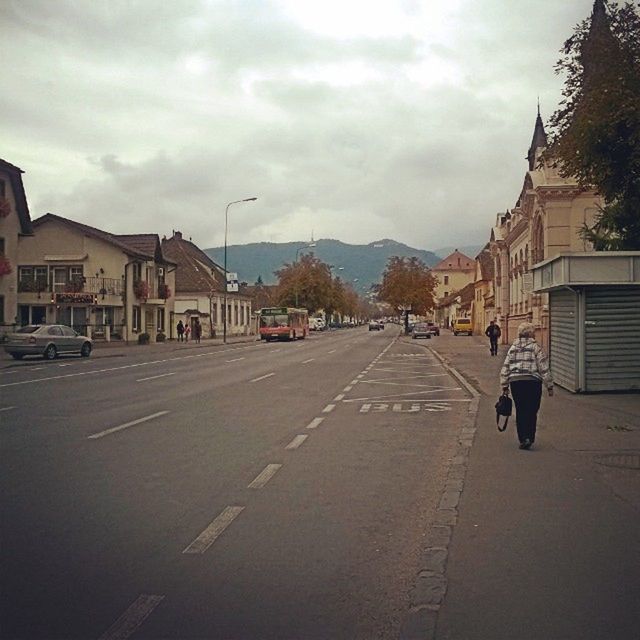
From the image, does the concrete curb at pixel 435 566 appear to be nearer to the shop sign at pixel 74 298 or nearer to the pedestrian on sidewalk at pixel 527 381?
the pedestrian on sidewalk at pixel 527 381

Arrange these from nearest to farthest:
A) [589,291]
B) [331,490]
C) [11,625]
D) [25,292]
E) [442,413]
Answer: [11,625] < [331,490] < [442,413] < [589,291] < [25,292]

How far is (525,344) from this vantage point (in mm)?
10883

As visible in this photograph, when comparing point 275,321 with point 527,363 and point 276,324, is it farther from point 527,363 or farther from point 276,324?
point 527,363

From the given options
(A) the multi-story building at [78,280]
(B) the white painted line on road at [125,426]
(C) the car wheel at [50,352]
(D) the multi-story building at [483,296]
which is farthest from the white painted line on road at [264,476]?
(D) the multi-story building at [483,296]

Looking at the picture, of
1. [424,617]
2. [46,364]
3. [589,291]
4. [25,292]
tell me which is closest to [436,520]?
[424,617]

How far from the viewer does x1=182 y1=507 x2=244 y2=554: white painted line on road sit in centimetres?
614

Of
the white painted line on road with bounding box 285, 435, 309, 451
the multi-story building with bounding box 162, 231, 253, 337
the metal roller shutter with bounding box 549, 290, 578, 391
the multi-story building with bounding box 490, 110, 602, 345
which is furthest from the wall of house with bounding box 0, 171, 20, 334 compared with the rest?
the white painted line on road with bounding box 285, 435, 309, 451

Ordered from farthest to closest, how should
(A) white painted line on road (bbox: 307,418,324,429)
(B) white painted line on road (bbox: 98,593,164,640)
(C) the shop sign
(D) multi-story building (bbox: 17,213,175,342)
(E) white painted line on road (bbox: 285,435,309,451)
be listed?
(D) multi-story building (bbox: 17,213,175,342)
(C) the shop sign
(A) white painted line on road (bbox: 307,418,324,429)
(E) white painted line on road (bbox: 285,435,309,451)
(B) white painted line on road (bbox: 98,593,164,640)

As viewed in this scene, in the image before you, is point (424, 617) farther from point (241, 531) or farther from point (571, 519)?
point (571, 519)

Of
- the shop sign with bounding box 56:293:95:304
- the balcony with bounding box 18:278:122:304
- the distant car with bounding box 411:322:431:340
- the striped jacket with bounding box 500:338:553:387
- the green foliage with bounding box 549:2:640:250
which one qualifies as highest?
the green foliage with bounding box 549:2:640:250

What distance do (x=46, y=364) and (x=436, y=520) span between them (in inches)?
1095

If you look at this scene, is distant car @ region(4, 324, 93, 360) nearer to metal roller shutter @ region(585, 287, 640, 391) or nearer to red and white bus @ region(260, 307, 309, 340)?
metal roller shutter @ region(585, 287, 640, 391)

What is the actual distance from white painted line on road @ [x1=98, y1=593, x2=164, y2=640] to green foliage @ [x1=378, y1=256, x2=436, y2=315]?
83228mm

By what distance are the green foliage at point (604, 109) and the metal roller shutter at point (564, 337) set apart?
2.75 m
